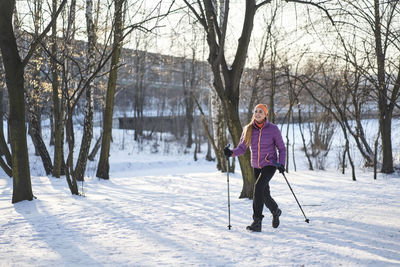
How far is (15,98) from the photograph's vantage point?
21.0 ft

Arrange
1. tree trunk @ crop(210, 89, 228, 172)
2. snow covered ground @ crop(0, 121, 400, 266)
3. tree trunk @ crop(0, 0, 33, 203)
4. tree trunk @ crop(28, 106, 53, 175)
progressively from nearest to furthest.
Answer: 1. snow covered ground @ crop(0, 121, 400, 266)
2. tree trunk @ crop(0, 0, 33, 203)
3. tree trunk @ crop(28, 106, 53, 175)
4. tree trunk @ crop(210, 89, 228, 172)

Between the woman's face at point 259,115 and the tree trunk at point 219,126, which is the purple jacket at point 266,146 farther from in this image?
the tree trunk at point 219,126

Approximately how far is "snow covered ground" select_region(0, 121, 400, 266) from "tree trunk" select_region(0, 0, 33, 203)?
0.42 m

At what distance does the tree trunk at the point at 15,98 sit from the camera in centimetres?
619

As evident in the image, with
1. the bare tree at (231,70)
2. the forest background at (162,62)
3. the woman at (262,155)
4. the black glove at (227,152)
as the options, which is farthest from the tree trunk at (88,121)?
the woman at (262,155)

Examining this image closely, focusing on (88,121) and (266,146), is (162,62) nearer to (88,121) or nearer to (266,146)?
(88,121)

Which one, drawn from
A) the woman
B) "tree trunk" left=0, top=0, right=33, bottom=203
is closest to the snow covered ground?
the woman

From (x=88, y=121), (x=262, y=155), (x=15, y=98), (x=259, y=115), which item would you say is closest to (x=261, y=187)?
(x=262, y=155)

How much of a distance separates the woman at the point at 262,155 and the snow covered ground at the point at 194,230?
1.04 ft

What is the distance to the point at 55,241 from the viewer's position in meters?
4.33

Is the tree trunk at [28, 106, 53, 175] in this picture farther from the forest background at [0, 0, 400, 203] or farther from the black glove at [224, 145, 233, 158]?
the black glove at [224, 145, 233, 158]

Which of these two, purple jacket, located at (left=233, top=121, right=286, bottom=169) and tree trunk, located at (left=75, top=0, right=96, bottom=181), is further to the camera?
tree trunk, located at (left=75, top=0, right=96, bottom=181)

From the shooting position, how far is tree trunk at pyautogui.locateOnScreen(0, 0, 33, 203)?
20.3ft

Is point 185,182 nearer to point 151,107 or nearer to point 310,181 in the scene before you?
point 310,181
